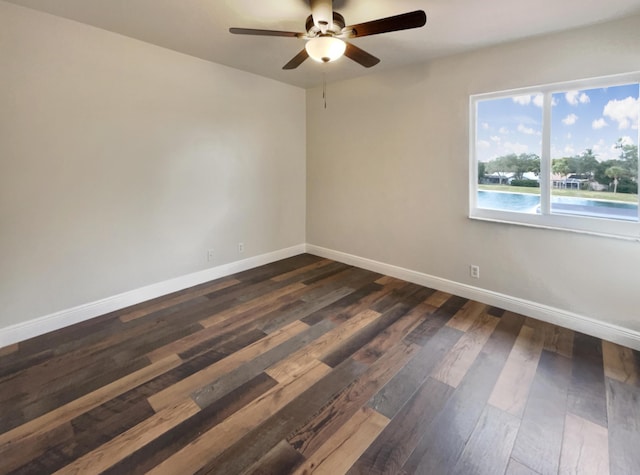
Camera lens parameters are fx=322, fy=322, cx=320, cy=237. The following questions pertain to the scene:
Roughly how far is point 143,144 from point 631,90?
162 inches

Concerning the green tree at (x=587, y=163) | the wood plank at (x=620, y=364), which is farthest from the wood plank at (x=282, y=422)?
the green tree at (x=587, y=163)

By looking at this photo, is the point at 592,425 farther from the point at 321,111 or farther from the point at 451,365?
the point at 321,111

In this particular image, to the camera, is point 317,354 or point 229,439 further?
point 317,354

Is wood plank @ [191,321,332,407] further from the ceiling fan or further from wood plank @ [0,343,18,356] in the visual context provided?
the ceiling fan

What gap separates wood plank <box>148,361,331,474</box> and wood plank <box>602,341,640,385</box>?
6.38 ft

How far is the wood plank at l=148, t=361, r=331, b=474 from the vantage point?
4.99 ft

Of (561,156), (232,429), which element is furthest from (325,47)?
(232,429)

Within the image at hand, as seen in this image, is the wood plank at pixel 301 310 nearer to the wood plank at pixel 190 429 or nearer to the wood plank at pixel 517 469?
the wood plank at pixel 190 429

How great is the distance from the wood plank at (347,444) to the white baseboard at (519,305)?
2.00 metres

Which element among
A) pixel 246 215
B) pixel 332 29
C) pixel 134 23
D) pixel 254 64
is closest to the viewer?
pixel 332 29

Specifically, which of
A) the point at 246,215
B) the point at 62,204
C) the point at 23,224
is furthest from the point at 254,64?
the point at 23,224

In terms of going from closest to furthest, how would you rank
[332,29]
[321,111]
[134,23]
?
[332,29], [134,23], [321,111]

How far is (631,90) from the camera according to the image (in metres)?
2.43

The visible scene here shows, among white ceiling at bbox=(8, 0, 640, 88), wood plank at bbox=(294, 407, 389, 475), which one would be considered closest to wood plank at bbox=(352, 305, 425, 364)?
wood plank at bbox=(294, 407, 389, 475)
